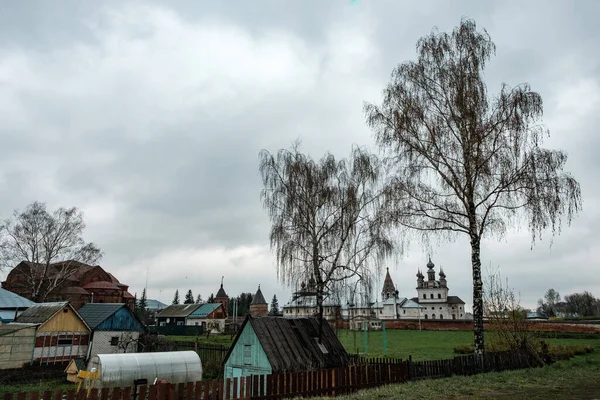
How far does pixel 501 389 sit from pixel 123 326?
29942 mm

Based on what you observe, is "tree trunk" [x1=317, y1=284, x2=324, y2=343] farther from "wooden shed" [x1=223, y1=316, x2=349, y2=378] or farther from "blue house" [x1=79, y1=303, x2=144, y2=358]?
"blue house" [x1=79, y1=303, x2=144, y2=358]

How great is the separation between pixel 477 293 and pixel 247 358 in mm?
9979

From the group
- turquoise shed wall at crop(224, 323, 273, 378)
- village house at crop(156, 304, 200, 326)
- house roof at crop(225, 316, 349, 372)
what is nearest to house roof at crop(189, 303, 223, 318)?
village house at crop(156, 304, 200, 326)

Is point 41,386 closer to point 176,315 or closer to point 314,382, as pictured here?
point 314,382

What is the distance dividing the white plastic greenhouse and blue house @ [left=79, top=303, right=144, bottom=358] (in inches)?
549

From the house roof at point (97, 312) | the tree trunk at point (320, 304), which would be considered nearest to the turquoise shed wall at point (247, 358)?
the tree trunk at point (320, 304)

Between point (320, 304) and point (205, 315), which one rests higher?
point (320, 304)

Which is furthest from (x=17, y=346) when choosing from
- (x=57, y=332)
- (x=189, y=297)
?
(x=189, y=297)

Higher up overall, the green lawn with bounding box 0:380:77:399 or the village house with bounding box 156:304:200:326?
the village house with bounding box 156:304:200:326

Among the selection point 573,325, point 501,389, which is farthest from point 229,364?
point 573,325

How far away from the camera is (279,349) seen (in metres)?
16.9

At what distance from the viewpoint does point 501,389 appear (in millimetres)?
12141

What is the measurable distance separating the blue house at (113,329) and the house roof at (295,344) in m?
19.0

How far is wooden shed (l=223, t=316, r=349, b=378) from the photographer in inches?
653
